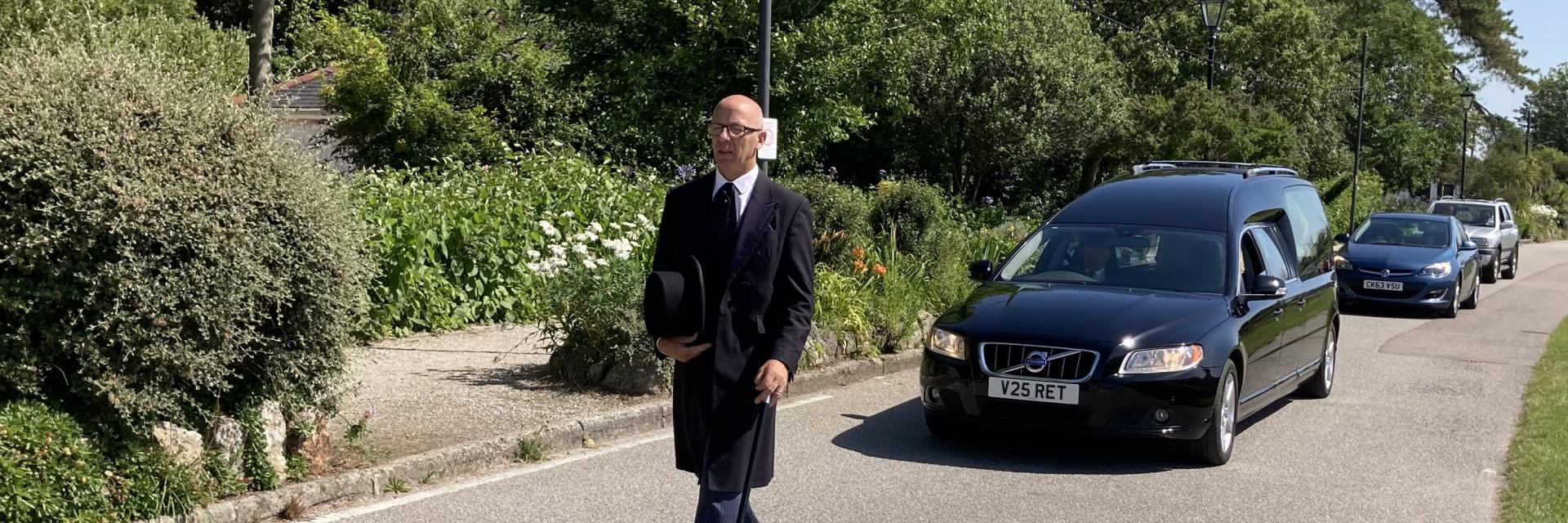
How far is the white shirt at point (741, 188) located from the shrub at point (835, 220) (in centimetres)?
852

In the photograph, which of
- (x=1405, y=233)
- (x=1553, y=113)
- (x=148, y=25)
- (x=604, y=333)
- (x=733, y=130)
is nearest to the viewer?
(x=733, y=130)

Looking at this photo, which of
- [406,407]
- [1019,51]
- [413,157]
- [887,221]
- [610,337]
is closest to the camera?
[406,407]

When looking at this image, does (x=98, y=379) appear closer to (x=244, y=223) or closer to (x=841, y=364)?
(x=244, y=223)

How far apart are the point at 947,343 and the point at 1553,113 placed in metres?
133

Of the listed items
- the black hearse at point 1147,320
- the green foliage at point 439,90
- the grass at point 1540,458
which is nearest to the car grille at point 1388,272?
the grass at point 1540,458

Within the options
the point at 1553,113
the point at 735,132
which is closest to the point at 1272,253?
the point at 735,132

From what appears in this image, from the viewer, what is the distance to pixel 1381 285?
18.7 m

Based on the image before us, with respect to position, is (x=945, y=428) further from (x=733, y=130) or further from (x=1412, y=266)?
(x=1412, y=266)

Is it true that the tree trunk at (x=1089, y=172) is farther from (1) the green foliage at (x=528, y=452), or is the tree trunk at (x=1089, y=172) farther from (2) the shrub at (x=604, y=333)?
(1) the green foliage at (x=528, y=452)

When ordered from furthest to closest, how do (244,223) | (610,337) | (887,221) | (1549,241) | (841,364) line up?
1. (1549,241)
2. (887,221)
3. (841,364)
4. (610,337)
5. (244,223)

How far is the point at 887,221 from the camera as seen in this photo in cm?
1537

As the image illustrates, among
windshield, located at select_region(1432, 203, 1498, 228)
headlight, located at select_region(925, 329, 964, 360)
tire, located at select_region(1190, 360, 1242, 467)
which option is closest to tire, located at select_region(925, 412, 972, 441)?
headlight, located at select_region(925, 329, 964, 360)

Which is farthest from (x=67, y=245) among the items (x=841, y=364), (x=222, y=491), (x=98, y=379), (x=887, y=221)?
(x=887, y=221)

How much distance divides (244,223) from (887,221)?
Result: 10102 mm
